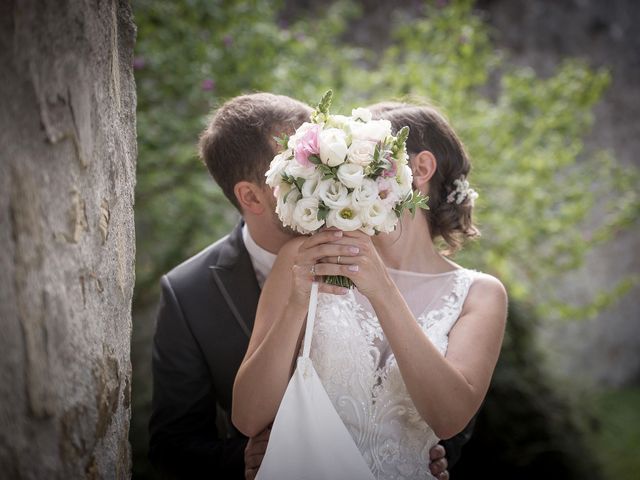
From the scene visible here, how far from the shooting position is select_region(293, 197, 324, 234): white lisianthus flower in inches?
76.2

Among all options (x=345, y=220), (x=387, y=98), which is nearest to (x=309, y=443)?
(x=345, y=220)

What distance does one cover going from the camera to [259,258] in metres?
2.90

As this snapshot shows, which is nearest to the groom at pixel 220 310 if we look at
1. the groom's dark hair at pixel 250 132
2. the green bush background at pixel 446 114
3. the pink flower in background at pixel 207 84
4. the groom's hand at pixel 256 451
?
the groom's dark hair at pixel 250 132

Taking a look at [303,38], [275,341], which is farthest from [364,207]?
[303,38]

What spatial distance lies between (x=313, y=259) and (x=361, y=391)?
58 centimetres

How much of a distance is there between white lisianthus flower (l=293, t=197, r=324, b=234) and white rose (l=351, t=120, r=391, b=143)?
235 millimetres

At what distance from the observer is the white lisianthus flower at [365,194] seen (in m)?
1.91

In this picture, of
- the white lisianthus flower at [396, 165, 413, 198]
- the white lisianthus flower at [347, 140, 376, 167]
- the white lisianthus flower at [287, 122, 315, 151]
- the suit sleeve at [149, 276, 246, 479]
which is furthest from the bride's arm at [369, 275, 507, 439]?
the suit sleeve at [149, 276, 246, 479]

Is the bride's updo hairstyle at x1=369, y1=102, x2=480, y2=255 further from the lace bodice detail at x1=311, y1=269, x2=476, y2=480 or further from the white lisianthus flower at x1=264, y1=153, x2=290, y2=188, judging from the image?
the white lisianthus flower at x1=264, y1=153, x2=290, y2=188

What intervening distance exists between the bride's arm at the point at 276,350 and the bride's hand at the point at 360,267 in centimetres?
3

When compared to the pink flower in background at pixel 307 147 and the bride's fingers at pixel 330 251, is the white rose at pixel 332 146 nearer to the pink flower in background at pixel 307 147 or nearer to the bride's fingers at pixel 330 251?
the pink flower in background at pixel 307 147

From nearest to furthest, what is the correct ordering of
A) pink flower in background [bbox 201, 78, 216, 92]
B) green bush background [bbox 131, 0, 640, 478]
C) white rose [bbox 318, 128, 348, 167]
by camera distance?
white rose [bbox 318, 128, 348, 167] → pink flower in background [bbox 201, 78, 216, 92] → green bush background [bbox 131, 0, 640, 478]

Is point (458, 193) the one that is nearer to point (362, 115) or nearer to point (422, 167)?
point (422, 167)

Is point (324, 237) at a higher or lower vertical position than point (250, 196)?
lower
